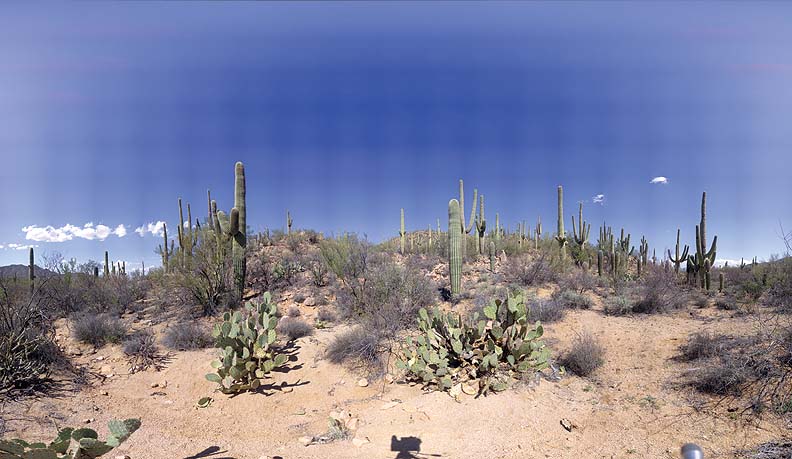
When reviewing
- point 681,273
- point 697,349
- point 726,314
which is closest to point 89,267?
point 697,349

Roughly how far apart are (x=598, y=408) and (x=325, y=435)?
3.59 meters

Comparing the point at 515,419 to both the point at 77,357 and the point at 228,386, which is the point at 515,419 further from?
the point at 77,357

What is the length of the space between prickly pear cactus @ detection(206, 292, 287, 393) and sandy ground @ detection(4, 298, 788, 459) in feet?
0.86

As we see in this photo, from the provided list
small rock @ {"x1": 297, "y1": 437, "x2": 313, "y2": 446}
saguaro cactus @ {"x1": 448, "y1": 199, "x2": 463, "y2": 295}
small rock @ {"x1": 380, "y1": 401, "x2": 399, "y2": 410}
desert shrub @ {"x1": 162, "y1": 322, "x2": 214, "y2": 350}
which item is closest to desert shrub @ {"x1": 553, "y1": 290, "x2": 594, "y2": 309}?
saguaro cactus @ {"x1": 448, "y1": 199, "x2": 463, "y2": 295}

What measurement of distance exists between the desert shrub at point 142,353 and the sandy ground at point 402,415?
186 millimetres

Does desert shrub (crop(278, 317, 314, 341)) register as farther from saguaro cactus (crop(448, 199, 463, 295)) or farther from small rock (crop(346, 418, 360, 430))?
saguaro cactus (crop(448, 199, 463, 295))

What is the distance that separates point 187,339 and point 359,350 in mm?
3694

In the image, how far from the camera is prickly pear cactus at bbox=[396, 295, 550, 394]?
20.0 feet

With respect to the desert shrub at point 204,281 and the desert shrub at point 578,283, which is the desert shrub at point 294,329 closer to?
the desert shrub at point 204,281

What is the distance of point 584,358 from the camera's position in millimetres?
6711

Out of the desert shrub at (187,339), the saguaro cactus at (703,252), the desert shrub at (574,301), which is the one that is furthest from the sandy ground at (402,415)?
the saguaro cactus at (703,252)

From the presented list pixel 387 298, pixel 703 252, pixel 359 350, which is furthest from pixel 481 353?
pixel 703 252

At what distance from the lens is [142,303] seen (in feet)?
37.6

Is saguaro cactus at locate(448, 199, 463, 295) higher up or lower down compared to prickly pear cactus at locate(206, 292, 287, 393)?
higher up
